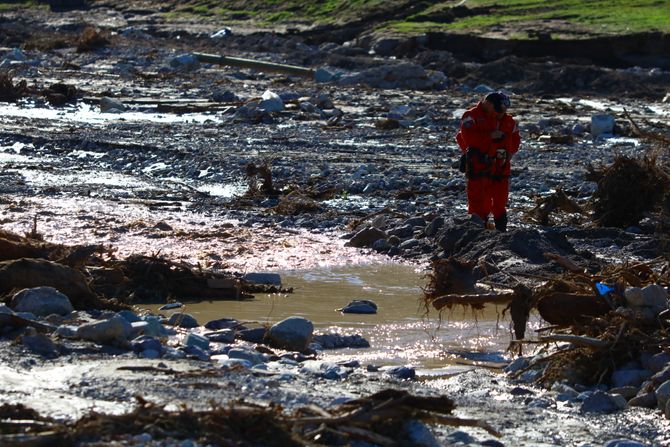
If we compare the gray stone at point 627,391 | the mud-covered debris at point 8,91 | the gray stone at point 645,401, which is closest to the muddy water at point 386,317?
the gray stone at point 627,391

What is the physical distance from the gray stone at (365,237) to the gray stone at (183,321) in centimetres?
344

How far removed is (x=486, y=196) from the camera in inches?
415

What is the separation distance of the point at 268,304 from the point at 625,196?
416cm

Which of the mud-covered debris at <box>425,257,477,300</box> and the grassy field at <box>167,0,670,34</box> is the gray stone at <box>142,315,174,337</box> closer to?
the mud-covered debris at <box>425,257,477,300</box>

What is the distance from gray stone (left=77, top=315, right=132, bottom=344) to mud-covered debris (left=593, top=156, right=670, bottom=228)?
6.11 metres

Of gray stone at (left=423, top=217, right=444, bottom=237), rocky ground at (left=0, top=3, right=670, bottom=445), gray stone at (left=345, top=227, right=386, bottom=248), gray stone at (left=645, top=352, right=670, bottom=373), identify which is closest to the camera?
rocky ground at (left=0, top=3, right=670, bottom=445)

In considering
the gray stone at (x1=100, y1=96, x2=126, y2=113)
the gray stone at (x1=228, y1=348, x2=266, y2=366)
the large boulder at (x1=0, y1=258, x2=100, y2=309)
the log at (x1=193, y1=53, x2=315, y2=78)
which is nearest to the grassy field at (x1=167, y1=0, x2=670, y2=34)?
the log at (x1=193, y1=53, x2=315, y2=78)

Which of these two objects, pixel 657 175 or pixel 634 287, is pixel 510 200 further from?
pixel 634 287

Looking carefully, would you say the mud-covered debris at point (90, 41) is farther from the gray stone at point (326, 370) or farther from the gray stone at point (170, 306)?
the gray stone at point (326, 370)

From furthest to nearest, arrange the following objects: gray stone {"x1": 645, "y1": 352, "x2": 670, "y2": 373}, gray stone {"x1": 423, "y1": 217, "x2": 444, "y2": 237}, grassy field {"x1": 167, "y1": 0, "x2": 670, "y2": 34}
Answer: grassy field {"x1": 167, "y1": 0, "x2": 670, "y2": 34}, gray stone {"x1": 423, "y1": 217, "x2": 444, "y2": 237}, gray stone {"x1": 645, "y1": 352, "x2": 670, "y2": 373}

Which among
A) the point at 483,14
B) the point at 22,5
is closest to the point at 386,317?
the point at 483,14

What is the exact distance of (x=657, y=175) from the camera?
1102 centimetres

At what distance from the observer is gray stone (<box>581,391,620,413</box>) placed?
5.81m

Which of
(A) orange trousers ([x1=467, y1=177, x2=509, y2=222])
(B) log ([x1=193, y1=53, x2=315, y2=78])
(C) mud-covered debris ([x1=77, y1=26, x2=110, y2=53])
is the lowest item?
(A) orange trousers ([x1=467, y1=177, x2=509, y2=222])
